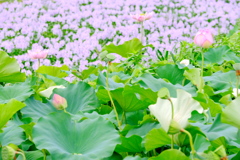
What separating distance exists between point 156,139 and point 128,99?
244 millimetres

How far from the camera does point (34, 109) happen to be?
988mm

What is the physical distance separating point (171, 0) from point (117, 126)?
688cm

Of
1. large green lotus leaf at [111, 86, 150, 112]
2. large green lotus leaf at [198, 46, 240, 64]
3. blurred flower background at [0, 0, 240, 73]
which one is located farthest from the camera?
blurred flower background at [0, 0, 240, 73]

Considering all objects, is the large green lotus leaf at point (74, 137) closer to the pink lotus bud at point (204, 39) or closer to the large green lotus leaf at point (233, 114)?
the large green lotus leaf at point (233, 114)

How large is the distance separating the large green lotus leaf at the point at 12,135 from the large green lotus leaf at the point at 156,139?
0.90 ft

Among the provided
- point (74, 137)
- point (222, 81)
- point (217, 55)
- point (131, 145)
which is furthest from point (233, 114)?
point (217, 55)

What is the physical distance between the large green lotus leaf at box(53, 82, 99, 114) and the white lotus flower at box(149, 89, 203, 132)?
13.6 inches

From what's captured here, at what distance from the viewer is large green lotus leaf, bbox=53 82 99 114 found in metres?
1.06

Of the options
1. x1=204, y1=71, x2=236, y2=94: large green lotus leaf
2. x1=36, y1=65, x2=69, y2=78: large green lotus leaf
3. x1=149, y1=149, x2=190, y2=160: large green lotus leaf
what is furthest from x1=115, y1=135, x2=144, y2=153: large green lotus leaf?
x1=36, y1=65, x2=69, y2=78: large green lotus leaf

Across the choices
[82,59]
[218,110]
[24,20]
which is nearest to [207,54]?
[218,110]

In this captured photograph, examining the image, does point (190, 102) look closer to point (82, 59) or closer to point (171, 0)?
point (82, 59)

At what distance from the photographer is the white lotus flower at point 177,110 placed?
27.1 inches

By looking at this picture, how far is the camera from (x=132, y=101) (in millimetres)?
978

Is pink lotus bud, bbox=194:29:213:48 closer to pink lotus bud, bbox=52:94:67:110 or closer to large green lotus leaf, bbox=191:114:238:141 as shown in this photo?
large green lotus leaf, bbox=191:114:238:141
